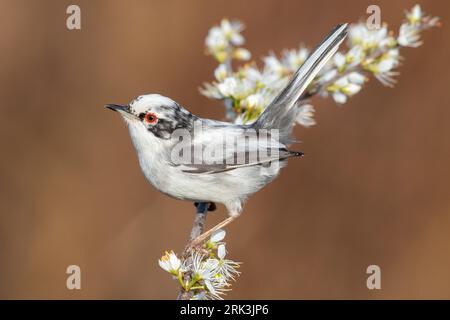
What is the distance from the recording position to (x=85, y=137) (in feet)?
25.8

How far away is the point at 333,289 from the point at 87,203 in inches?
135

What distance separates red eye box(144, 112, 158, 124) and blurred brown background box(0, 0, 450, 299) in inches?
141

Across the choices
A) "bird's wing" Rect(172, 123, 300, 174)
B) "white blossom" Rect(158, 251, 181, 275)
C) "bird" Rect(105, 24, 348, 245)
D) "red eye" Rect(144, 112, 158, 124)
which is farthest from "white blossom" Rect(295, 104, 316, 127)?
"white blossom" Rect(158, 251, 181, 275)

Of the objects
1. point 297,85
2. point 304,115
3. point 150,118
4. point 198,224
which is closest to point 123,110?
point 150,118

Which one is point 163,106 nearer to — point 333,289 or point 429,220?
point 333,289

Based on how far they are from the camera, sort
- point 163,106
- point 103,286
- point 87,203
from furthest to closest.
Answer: point 87,203 → point 103,286 → point 163,106

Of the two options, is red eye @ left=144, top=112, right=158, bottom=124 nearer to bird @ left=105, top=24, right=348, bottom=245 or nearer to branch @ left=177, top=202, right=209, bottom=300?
bird @ left=105, top=24, right=348, bottom=245

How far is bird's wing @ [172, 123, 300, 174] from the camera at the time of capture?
4.33m

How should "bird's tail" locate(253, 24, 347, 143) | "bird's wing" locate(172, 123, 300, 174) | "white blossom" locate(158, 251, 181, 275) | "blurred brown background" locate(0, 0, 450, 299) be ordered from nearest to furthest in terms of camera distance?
"white blossom" locate(158, 251, 181, 275), "bird's wing" locate(172, 123, 300, 174), "bird's tail" locate(253, 24, 347, 143), "blurred brown background" locate(0, 0, 450, 299)

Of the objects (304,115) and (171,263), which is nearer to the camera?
(171,263)

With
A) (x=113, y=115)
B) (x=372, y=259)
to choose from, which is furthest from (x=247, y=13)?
(x=372, y=259)

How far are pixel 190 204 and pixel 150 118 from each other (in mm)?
3710

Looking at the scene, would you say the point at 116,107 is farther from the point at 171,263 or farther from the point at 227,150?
the point at 171,263

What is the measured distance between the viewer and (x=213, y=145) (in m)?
4.35
